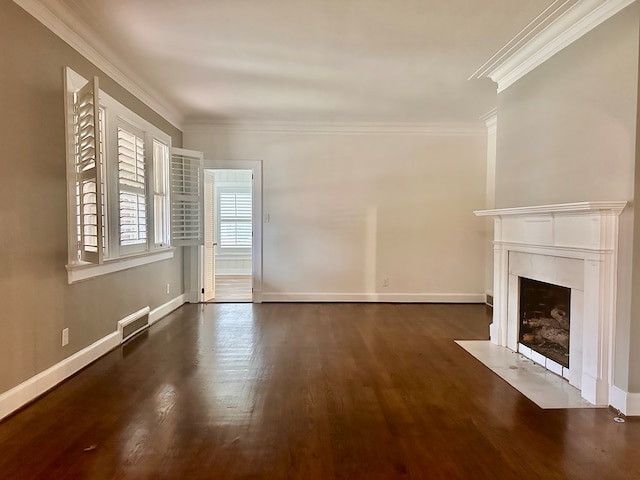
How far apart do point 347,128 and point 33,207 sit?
410 centimetres

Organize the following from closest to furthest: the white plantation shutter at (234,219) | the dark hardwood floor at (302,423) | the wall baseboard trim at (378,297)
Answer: the dark hardwood floor at (302,423), the wall baseboard trim at (378,297), the white plantation shutter at (234,219)

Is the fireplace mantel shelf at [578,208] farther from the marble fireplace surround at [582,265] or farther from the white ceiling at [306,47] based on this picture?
the white ceiling at [306,47]

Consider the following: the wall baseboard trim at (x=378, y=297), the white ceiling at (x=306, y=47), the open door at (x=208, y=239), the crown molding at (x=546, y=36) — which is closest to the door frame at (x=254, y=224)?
the open door at (x=208, y=239)

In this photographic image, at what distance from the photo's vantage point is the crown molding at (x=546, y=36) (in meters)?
2.49

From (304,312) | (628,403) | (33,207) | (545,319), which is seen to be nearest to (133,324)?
(33,207)

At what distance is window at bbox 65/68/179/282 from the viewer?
272cm

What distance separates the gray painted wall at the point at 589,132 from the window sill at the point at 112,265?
12.3ft

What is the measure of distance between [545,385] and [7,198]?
152 inches

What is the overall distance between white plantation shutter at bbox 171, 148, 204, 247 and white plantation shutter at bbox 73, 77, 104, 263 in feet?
5.58

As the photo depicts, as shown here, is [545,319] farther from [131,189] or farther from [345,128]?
[131,189]

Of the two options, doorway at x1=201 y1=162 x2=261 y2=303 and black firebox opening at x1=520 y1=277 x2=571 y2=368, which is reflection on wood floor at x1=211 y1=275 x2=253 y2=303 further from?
black firebox opening at x1=520 y1=277 x2=571 y2=368

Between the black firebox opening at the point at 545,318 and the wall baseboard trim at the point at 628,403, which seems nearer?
the wall baseboard trim at the point at 628,403

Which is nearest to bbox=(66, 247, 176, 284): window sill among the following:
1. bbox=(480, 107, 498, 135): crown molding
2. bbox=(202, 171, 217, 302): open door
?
bbox=(202, 171, 217, 302): open door

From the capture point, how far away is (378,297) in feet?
18.7
